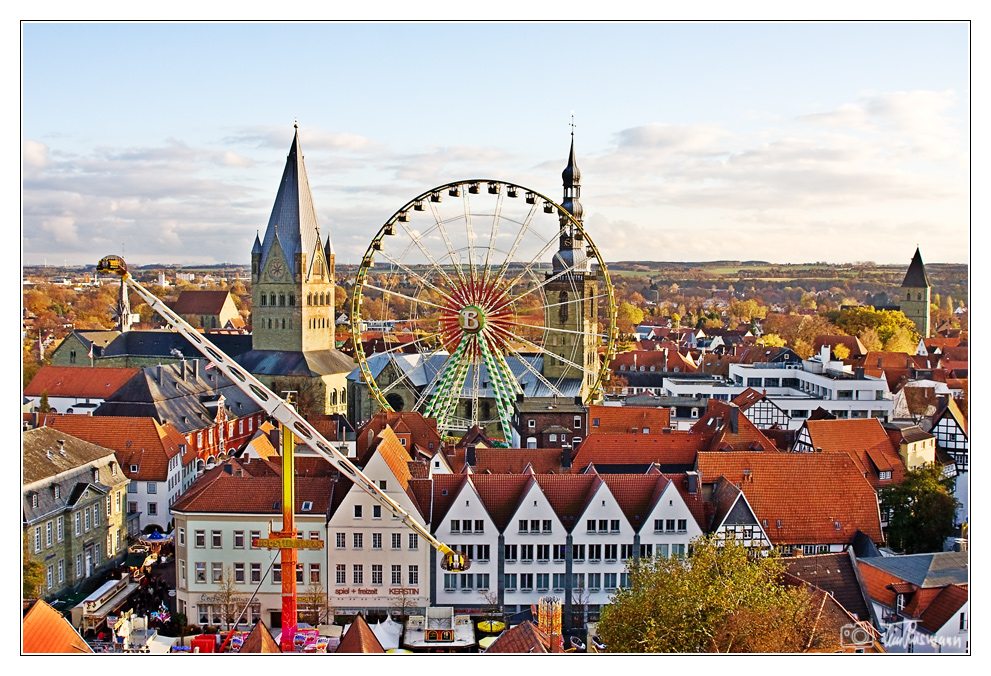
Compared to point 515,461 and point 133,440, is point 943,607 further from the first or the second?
point 133,440

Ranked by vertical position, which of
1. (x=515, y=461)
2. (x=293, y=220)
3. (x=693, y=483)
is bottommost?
(x=693, y=483)

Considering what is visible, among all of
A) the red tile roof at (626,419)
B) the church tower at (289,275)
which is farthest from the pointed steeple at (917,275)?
the red tile roof at (626,419)

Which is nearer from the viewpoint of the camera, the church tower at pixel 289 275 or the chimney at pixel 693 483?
the chimney at pixel 693 483

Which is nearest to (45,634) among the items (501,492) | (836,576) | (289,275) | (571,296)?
(501,492)

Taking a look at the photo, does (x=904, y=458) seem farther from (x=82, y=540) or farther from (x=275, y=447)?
(x=82, y=540)

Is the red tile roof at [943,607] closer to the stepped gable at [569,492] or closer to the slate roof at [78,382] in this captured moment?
the stepped gable at [569,492]

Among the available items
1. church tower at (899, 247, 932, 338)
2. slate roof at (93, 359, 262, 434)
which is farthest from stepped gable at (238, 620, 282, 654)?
church tower at (899, 247, 932, 338)
